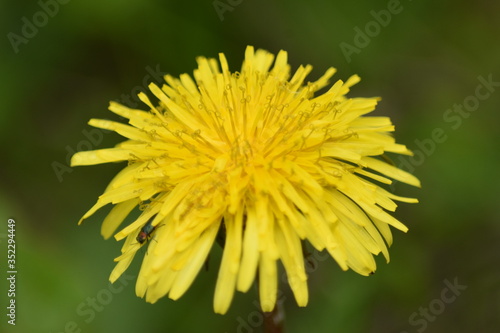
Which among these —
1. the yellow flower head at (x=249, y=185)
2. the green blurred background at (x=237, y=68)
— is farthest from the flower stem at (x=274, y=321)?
the green blurred background at (x=237, y=68)

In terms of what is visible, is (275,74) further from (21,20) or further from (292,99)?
(21,20)

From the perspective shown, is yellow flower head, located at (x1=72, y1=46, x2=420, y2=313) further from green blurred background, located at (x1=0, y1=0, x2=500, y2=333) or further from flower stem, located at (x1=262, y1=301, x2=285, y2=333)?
green blurred background, located at (x1=0, y1=0, x2=500, y2=333)

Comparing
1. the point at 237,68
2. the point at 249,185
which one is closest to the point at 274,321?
the point at 249,185

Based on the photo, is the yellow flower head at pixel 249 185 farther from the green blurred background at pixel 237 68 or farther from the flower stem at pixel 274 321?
the green blurred background at pixel 237 68

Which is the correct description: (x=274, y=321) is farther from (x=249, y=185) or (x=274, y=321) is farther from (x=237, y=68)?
(x=237, y=68)

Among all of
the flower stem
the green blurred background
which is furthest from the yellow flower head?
the green blurred background
